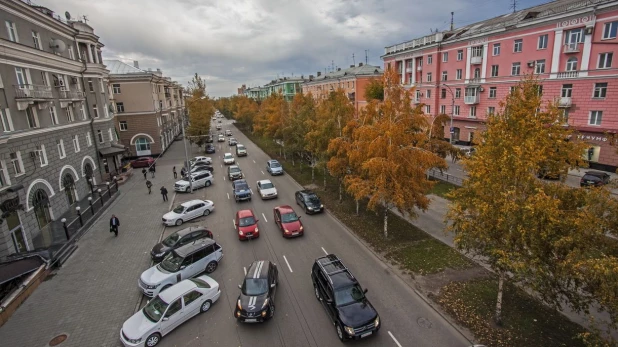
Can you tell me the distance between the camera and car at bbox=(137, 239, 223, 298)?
13.6 meters

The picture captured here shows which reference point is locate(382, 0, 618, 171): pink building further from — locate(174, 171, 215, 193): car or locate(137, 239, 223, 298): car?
locate(174, 171, 215, 193): car

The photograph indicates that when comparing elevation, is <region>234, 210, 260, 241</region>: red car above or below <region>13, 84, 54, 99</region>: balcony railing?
below

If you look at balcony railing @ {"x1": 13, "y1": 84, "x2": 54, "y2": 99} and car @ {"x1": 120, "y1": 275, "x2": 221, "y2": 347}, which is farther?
Result: balcony railing @ {"x1": 13, "y1": 84, "x2": 54, "y2": 99}

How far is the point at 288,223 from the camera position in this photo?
62.7 ft

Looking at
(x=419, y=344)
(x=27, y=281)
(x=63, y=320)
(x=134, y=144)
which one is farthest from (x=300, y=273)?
(x=134, y=144)

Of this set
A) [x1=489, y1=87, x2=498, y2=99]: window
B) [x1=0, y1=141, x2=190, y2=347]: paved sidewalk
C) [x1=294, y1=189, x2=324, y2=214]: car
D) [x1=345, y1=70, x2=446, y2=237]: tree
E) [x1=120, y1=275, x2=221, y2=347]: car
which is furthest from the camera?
[x1=489, y1=87, x2=498, y2=99]: window

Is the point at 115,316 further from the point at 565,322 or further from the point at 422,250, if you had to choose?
the point at 565,322

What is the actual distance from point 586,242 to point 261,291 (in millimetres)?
10238

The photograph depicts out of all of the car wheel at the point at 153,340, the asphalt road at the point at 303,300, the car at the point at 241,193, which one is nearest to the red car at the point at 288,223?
the asphalt road at the point at 303,300

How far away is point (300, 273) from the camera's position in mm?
14977

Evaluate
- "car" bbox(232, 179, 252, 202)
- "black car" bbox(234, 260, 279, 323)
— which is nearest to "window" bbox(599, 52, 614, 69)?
"car" bbox(232, 179, 252, 202)

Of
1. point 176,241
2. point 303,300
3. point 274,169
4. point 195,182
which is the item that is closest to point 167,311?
point 303,300

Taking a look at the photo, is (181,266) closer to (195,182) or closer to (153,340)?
(153,340)

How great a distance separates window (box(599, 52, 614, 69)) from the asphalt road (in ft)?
92.6
